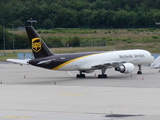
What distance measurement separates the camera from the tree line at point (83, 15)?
144500 mm

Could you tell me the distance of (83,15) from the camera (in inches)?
6048

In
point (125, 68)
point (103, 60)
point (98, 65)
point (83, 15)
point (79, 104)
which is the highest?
point (83, 15)

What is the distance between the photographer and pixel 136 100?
2883cm

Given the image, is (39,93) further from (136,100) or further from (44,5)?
(44,5)

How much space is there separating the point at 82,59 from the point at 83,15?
347 feet

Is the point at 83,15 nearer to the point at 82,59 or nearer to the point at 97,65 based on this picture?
the point at 97,65

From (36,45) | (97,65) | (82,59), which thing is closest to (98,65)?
(97,65)

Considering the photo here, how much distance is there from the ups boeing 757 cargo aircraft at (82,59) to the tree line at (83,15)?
3503 inches

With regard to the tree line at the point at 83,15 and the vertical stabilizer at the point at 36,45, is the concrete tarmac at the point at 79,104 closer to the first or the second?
the vertical stabilizer at the point at 36,45

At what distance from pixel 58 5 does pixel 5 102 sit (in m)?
138

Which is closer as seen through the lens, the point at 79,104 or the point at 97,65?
the point at 79,104

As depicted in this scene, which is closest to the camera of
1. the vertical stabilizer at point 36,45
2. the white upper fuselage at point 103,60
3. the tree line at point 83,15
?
the vertical stabilizer at point 36,45

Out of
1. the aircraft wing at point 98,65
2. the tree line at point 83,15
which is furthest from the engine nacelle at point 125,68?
the tree line at point 83,15

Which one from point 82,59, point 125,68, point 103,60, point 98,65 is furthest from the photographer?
point 103,60
